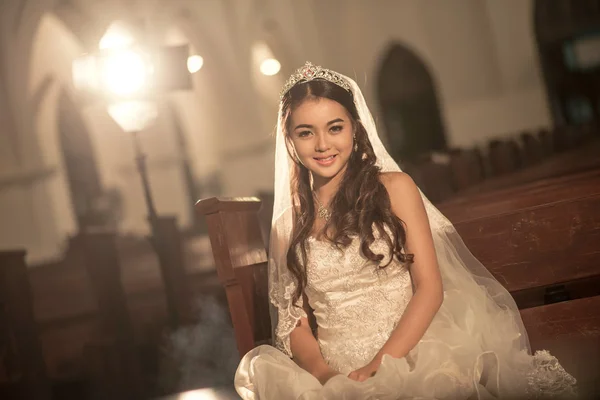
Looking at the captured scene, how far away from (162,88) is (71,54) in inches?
31.6

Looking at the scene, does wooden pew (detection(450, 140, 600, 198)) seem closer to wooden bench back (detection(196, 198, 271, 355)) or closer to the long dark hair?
wooden bench back (detection(196, 198, 271, 355))

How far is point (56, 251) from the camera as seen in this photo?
555 centimetres

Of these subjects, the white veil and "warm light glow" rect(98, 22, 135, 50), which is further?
"warm light glow" rect(98, 22, 135, 50)

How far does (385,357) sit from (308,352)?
11.7 inches

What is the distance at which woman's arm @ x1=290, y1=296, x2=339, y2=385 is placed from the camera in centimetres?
198

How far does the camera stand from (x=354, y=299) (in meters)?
2.07

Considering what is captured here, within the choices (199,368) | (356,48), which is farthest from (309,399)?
(356,48)

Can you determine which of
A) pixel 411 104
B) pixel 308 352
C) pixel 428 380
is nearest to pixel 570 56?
pixel 411 104

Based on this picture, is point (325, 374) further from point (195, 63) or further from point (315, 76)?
point (195, 63)

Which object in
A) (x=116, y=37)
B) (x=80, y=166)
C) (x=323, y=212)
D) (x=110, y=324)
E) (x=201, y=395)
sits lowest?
(x=110, y=324)

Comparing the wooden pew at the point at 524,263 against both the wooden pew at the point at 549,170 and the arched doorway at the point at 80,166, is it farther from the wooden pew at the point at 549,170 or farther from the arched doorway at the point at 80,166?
the arched doorway at the point at 80,166

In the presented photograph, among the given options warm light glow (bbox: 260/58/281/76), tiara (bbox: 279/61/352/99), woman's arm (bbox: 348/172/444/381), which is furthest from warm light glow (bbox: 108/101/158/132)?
woman's arm (bbox: 348/172/444/381)

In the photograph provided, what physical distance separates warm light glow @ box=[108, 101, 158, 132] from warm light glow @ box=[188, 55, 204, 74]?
2.15 ft

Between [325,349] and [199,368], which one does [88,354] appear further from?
[325,349]
